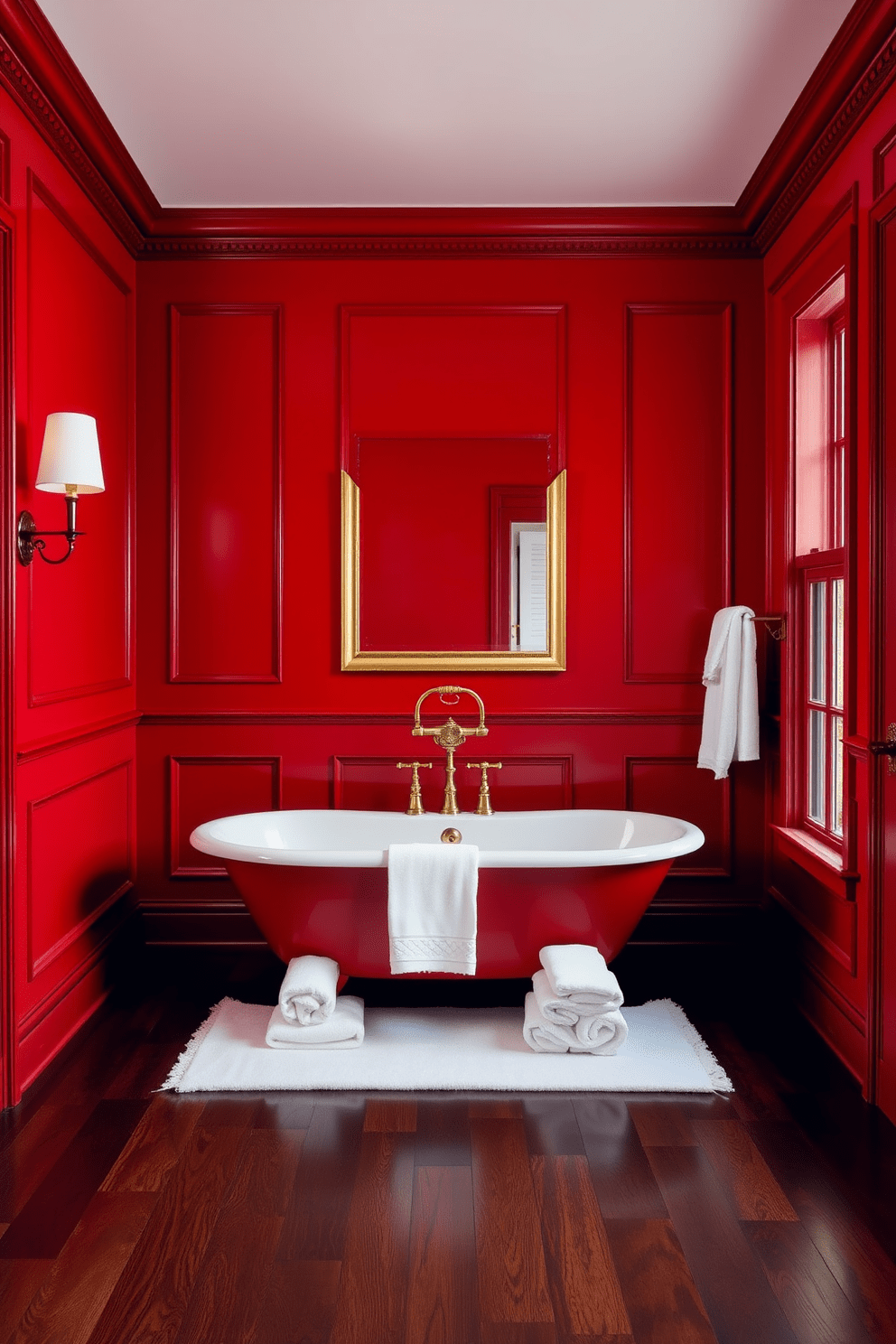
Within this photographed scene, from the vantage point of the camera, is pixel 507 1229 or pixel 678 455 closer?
pixel 507 1229

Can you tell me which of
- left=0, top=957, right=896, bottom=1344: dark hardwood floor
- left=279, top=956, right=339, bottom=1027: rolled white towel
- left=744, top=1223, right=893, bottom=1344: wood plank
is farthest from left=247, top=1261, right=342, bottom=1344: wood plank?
left=279, top=956, right=339, bottom=1027: rolled white towel

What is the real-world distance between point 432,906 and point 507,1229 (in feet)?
2.83

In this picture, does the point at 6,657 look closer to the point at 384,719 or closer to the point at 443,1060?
the point at 384,719

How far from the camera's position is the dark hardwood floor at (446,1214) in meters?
1.50

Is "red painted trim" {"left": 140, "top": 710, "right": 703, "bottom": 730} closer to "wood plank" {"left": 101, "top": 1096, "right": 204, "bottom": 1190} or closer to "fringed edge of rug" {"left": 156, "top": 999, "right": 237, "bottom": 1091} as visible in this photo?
"fringed edge of rug" {"left": 156, "top": 999, "right": 237, "bottom": 1091}

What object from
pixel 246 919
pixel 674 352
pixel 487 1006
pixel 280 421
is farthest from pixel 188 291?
pixel 487 1006

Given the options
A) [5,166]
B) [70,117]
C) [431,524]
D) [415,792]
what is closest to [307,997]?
[415,792]

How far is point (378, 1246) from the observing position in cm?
167

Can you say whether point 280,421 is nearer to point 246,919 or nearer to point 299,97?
point 299,97

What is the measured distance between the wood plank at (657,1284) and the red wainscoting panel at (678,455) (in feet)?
5.98

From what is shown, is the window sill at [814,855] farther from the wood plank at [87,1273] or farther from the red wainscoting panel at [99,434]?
the red wainscoting panel at [99,434]

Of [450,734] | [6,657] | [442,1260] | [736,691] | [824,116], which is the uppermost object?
[824,116]

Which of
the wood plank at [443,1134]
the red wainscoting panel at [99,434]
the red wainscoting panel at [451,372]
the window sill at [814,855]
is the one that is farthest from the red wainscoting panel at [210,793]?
the window sill at [814,855]

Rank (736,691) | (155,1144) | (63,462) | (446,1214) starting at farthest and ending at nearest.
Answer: (736,691) → (63,462) → (155,1144) → (446,1214)
